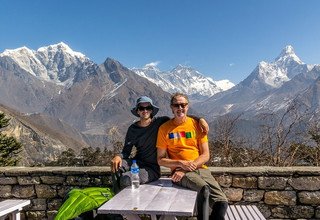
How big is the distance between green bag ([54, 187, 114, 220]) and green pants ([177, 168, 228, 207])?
2.92 ft

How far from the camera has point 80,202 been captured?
406 centimetres

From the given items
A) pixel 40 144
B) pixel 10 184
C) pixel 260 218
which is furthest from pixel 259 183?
pixel 40 144

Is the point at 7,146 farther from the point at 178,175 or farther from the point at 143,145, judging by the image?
the point at 178,175

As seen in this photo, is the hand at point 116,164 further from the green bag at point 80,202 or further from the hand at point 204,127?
the hand at point 204,127

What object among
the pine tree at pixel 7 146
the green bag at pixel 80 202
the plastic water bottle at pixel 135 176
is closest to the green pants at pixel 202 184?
the plastic water bottle at pixel 135 176

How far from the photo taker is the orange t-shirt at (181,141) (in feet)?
14.3

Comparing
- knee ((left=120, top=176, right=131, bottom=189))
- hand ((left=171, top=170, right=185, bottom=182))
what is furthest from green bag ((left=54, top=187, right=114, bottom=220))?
hand ((left=171, top=170, right=185, bottom=182))

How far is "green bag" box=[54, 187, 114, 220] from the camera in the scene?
394cm

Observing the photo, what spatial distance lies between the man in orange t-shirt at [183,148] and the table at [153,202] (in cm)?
21

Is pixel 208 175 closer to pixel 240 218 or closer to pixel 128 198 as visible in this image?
pixel 240 218

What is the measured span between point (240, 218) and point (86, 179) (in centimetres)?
219

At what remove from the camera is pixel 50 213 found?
5383mm

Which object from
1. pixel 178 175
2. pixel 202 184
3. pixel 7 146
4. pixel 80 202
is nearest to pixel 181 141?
pixel 178 175

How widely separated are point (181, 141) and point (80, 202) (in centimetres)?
130
